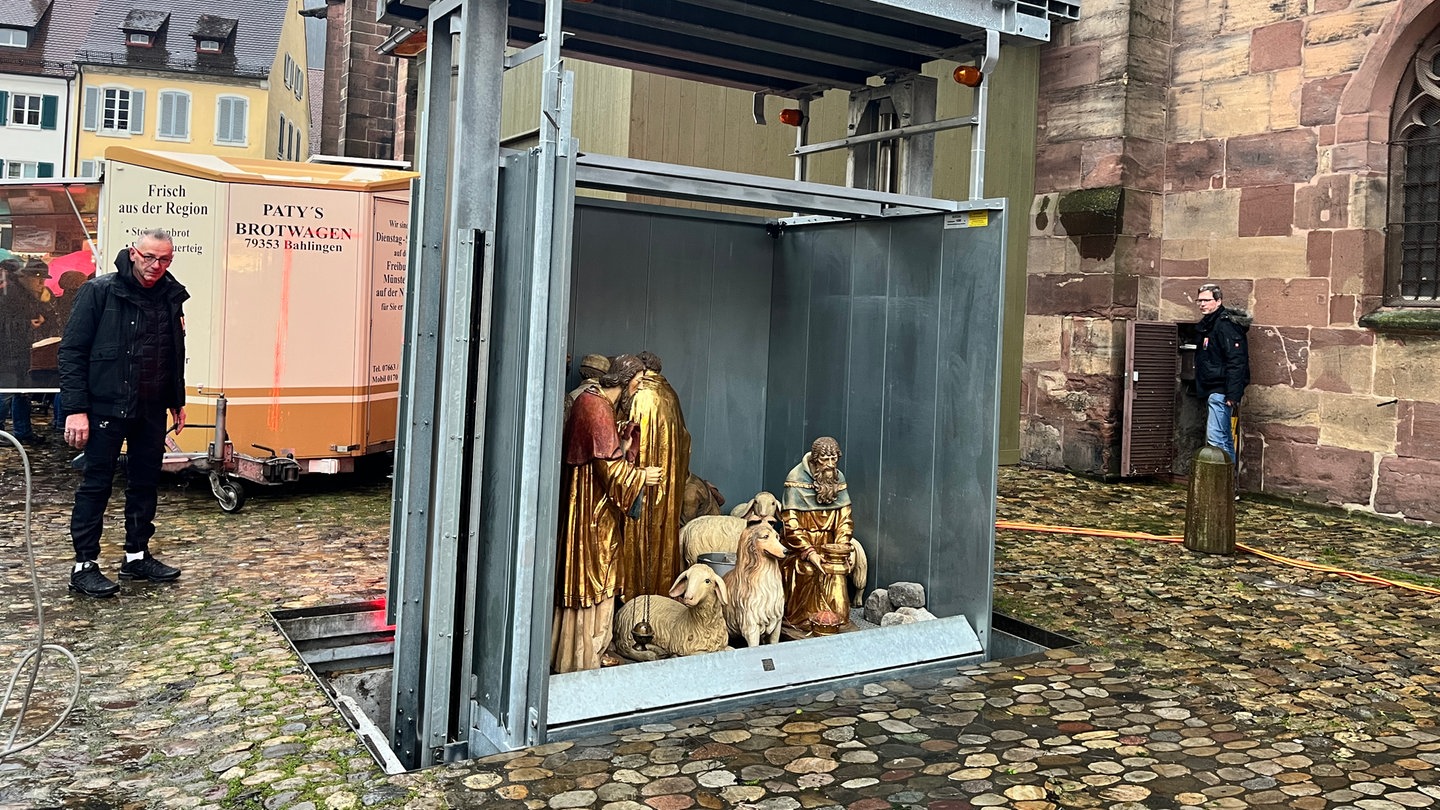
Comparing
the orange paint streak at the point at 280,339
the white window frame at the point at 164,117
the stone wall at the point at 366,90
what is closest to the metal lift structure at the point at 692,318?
the orange paint streak at the point at 280,339

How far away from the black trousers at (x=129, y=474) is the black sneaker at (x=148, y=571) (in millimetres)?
84

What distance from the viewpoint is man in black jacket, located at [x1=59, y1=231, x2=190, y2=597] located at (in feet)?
23.2

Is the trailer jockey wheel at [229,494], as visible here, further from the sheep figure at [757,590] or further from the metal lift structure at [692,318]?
the sheep figure at [757,590]

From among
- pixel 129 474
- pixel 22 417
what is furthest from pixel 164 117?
pixel 129 474

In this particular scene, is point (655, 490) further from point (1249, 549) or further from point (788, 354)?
point (1249, 549)

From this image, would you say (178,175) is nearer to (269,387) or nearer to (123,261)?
(269,387)

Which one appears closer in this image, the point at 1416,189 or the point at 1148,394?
the point at 1416,189

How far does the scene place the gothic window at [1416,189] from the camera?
11.4 m

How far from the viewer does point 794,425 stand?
7.81 meters

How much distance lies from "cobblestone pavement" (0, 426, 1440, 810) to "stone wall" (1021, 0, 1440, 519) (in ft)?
11.8

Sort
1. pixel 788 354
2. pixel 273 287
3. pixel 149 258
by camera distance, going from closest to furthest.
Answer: pixel 149 258 → pixel 788 354 → pixel 273 287

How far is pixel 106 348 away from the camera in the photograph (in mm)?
7141

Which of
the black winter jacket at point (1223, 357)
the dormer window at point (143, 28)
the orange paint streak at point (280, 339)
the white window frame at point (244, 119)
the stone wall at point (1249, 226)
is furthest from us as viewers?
the white window frame at point (244, 119)

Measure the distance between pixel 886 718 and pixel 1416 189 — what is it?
8.95m
